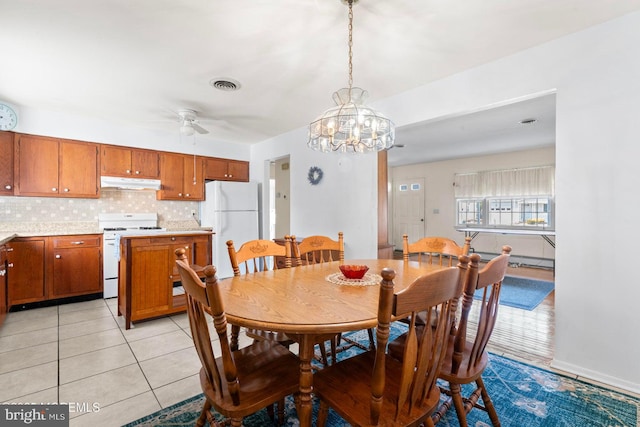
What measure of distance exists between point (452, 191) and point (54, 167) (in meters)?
7.29

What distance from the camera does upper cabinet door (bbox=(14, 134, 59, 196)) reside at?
11.9ft

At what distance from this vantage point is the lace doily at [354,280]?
1663mm

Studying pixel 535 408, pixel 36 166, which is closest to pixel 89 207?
pixel 36 166

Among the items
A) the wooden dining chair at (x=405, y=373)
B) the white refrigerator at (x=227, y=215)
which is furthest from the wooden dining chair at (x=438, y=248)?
the white refrigerator at (x=227, y=215)

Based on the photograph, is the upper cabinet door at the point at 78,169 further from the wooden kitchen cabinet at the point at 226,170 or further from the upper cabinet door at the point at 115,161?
the wooden kitchen cabinet at the point at 226,170

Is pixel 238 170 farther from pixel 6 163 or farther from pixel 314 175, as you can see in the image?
pixel 6 163

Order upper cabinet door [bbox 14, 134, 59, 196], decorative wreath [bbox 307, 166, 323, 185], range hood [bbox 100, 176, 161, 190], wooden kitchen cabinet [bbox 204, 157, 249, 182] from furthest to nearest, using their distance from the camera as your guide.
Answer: wooden kitchen cabinet [bbox 204, 157, 249, 182] → decorative wreath [bbox 307, 166, 323, 185] → range hood [bbox 100, 176, 161, 190] → upper cabinet door [bbox 14, 134, 59, 196]

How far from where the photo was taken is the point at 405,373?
3.32 feet

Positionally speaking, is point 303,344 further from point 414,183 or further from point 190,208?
point 414,183

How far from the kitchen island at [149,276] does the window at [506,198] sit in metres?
6.08

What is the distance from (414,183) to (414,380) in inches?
291

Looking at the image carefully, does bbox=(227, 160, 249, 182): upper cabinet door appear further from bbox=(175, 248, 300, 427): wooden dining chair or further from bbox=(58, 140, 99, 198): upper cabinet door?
bbox=(175, 248, 300, 427): wooden dining chair

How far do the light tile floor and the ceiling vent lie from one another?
7.69ft

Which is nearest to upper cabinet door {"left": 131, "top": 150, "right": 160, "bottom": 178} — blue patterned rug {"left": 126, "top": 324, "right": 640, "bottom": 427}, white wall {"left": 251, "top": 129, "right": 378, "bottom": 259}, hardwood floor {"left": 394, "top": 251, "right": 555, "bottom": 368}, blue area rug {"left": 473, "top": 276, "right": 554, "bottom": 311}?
white wall {"left": 251, "top": 129, "right": 378, "bottom": 259}
